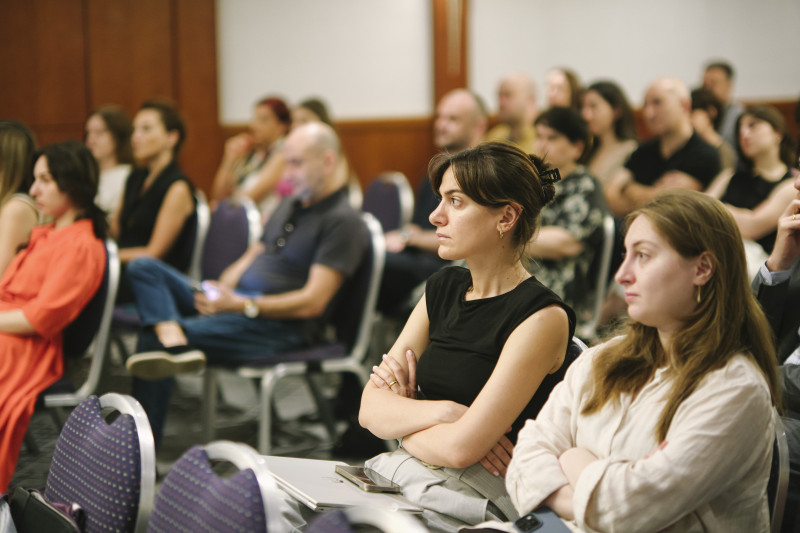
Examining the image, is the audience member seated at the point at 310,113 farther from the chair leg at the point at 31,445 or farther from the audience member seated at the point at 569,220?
the chair leg at the point at 31,445

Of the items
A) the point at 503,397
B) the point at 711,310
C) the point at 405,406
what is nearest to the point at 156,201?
the point at 405,406

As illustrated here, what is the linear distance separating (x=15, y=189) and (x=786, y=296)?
2532 mm

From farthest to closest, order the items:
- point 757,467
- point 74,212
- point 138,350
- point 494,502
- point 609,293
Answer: point 609,293 → point 138,350 → point 74,212 → point 494,502 → point 757,467

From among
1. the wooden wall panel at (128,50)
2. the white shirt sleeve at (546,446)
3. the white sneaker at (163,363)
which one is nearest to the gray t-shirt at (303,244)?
the white sneaker at (163,363)

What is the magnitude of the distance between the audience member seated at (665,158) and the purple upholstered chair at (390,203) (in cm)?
107

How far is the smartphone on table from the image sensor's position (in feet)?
5.94

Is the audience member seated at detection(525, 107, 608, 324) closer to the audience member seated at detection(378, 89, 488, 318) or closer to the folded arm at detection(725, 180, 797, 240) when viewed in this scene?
the audience member seated at detection(378, 89, 488, 318)

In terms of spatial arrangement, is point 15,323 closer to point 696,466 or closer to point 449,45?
point 696,466

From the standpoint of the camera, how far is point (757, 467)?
150 centimetres

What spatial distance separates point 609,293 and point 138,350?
2033 mm

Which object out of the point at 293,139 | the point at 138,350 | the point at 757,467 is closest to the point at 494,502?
the point at 757,467

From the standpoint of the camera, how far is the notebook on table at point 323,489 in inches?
66.9

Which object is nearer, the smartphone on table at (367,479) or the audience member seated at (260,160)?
the smartphone on table at (367,479)

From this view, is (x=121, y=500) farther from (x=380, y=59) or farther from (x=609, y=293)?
(x=380, y=59)
